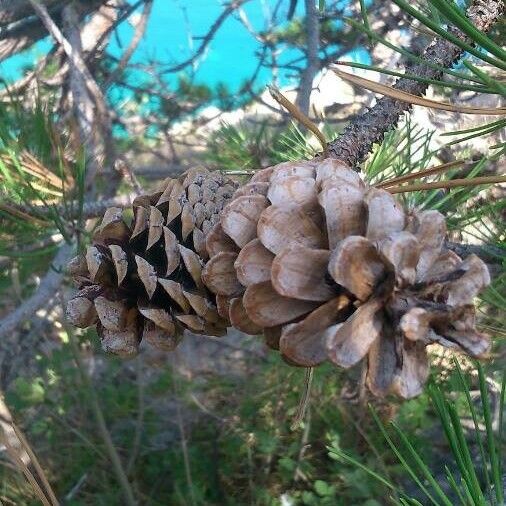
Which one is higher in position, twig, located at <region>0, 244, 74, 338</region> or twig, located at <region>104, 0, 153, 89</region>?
twig, located at <region>104, 0, 153, 89</region>

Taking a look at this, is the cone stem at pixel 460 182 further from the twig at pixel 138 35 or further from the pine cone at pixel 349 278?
the twig at pixel 138 35

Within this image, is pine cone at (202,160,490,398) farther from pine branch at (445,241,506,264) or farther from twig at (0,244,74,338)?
twig at (0,244,74,338)

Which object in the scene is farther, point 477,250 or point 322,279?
point 477,250

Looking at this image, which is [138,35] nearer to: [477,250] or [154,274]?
[477,250]

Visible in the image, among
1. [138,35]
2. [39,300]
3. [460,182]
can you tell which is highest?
[138,35]

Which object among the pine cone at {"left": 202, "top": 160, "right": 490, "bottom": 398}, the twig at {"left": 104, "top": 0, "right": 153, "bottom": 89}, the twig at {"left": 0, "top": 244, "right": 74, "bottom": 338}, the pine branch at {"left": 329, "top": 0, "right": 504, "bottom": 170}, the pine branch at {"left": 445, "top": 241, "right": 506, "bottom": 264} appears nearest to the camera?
the pine cone at {"left": 202, "top": 160, "right": 490, "bottom": 398}

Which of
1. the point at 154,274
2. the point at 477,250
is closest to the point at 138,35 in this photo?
the point at 477,250

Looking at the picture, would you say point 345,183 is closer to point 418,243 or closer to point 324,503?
point 418,243

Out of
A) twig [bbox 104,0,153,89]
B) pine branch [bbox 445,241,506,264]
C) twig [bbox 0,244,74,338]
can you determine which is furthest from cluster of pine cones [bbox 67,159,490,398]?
twig [bbox 104,0,153,89]
